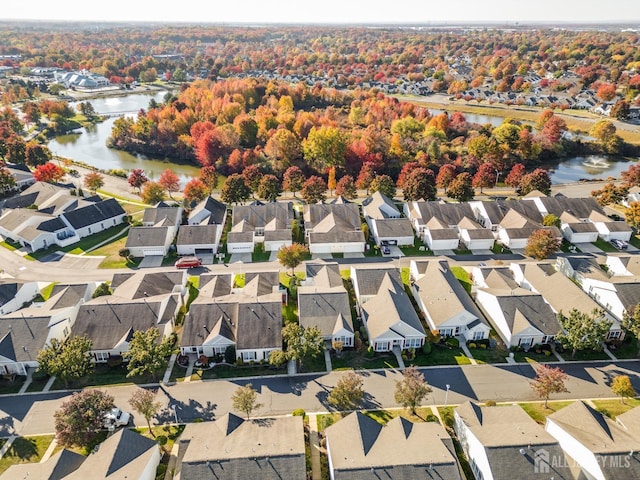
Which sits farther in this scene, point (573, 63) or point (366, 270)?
point (573, 63)

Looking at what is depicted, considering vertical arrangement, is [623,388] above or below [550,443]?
below

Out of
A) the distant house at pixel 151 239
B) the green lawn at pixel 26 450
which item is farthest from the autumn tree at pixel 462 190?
the green lawn at pixel 26 450

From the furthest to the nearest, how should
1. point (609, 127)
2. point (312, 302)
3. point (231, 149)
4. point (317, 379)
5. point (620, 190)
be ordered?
point (609, 127), point (231, 149), point (620, 190), point (312, 302), point (317, 379)

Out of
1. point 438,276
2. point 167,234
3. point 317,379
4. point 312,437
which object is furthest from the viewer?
point 167,234

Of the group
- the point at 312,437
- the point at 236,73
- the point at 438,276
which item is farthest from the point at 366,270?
the point at 236,73

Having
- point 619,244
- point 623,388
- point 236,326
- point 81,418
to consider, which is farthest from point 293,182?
point 623,388

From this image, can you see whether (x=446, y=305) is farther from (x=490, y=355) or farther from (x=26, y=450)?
(x=26, y=450)

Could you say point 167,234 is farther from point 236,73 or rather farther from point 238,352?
point 236,73
